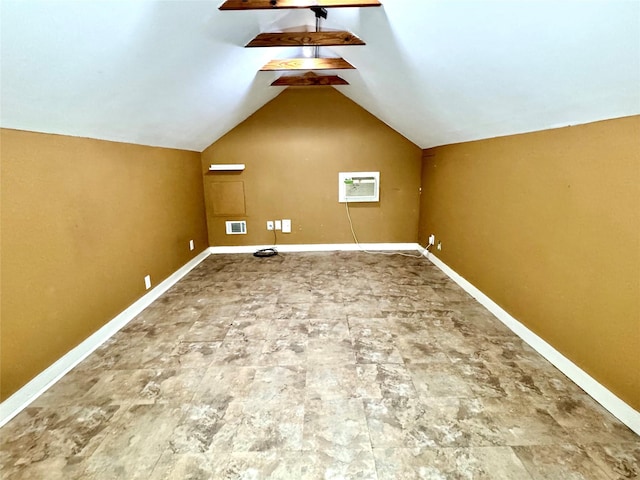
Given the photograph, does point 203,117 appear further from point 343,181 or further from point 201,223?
point 343,181

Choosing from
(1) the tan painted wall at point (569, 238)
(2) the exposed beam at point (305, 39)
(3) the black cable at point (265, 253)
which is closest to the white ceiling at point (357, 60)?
(2) the exposed beam at point (305, 39)

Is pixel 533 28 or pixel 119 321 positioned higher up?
pixel 533 28

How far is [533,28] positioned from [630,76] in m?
0.41

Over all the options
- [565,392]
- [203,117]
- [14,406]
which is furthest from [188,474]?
[203,117]

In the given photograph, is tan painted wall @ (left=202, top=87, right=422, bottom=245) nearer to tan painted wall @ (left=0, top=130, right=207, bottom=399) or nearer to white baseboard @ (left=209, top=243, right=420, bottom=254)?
white baseboard @ (left=209, top=243, right=420, bottom=254)

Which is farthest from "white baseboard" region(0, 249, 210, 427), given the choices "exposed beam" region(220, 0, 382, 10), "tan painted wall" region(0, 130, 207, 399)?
"exposed beam" region(220, 0, 382, 10)

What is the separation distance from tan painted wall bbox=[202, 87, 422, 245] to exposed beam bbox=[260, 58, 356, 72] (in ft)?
4.16

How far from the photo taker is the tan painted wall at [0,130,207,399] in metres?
1.72

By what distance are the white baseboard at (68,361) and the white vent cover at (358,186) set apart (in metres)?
2.54

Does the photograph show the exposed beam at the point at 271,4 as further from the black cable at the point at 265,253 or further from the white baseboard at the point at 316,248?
the white baseboard at the point at 316,248

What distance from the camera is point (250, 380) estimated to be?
1973 mm

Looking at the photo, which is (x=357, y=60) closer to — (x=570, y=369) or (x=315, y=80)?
(x=315, y=80)

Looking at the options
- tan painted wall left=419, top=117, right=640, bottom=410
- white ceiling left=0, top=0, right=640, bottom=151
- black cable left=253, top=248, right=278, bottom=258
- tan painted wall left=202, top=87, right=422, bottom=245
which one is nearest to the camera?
white ceiling left=0, top=0, right=640, bottom=151

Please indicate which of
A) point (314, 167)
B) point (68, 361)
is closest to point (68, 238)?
point (68, 361)
